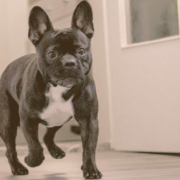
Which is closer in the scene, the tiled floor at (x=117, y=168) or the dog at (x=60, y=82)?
the dog at (x=60, y=82)

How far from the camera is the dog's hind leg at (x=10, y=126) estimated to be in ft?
5.44

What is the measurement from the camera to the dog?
53.6 inches

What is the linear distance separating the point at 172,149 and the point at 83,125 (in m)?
0.98

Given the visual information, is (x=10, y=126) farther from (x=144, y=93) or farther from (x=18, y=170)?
(x=144, y=93)

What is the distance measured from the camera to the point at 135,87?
2545 millimetres

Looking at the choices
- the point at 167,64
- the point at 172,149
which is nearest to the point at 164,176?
the point at 172,149

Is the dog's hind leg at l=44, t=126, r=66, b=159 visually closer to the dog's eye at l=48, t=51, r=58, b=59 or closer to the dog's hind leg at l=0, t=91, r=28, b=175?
the dog's hind leg at l=0, t=91, r=28, b=175

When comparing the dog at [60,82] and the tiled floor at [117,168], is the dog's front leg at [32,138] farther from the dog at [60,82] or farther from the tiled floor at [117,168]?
the tiled floor at [117,168]

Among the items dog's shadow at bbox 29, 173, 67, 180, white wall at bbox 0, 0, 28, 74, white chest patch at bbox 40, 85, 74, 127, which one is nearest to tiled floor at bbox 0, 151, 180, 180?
dog's shadow at bbox 29, 173, 67, 180

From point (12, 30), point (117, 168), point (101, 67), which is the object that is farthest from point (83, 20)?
point (12, 30)

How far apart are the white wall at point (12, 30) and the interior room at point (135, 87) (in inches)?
47.8

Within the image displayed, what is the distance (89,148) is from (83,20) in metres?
0.46

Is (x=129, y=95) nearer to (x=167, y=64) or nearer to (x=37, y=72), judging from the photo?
(x=167, y=64)

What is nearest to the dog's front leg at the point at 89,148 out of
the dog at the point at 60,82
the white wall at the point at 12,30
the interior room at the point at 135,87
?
the dog at the point at 60,82
